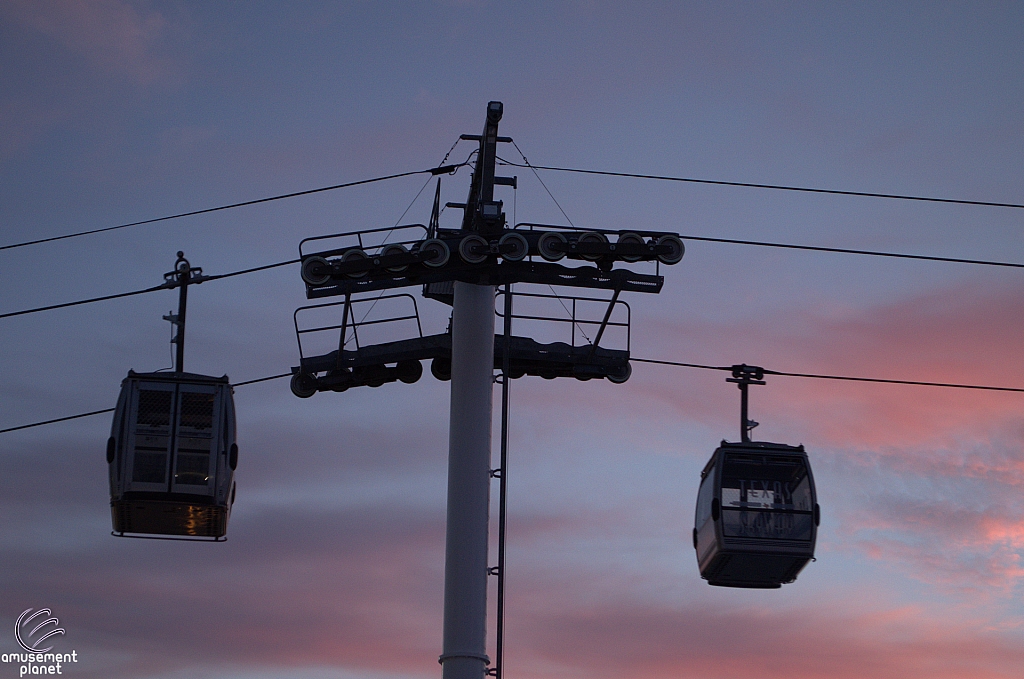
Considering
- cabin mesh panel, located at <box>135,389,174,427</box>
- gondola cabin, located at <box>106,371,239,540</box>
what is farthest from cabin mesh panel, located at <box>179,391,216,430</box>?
cabin mesh panel, located at <box>135,389,174,427</box>

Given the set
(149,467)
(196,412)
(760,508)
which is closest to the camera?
(149,467)

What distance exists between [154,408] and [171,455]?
73 cm

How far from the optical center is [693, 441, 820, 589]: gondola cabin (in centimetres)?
2258

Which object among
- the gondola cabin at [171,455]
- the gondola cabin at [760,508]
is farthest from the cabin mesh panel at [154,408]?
the gondola cabin at [760,508]

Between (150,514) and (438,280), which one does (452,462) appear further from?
(150,514)

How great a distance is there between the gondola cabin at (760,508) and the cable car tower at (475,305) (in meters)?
3.13

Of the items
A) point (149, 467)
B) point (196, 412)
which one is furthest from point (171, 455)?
point (196, 412)

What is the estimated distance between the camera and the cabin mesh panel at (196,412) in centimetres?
2222

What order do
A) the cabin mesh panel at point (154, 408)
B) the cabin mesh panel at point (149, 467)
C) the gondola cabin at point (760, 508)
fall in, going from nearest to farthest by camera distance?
the cabin mesh panel at point (149, 467)
the cabin mesh panel at point (154, 408)
the gondola cabin at point (760, 508)

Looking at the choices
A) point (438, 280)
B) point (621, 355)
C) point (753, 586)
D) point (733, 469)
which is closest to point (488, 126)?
point (438, 280)

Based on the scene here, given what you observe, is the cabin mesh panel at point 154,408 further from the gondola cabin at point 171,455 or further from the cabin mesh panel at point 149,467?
the cabin mesh panel at point 149,467

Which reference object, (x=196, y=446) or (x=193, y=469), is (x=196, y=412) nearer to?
(x=196, y=446)

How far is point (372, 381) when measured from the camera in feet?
88.7

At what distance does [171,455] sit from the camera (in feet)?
72.6
